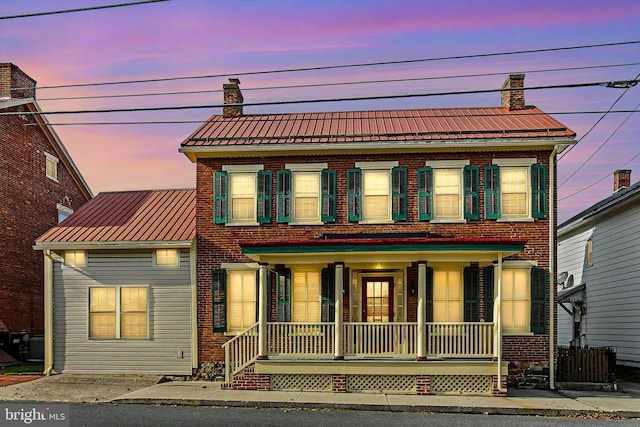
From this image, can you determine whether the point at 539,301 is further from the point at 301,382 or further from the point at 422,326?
the point at 301,382

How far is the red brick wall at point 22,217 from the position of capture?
2167 cm

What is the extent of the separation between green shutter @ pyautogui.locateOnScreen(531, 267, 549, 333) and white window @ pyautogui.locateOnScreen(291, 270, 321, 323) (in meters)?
5.98

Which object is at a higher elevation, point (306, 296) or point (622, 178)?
point (622, 178)

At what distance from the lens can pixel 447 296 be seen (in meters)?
17.0

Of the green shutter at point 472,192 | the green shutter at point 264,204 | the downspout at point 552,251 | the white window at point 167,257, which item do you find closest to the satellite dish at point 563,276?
the downspout at point 552,251

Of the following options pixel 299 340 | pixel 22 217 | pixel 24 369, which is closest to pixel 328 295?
pixel 299 340

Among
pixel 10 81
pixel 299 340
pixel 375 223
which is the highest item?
pixel 10 81

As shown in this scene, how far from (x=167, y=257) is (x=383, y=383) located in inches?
283

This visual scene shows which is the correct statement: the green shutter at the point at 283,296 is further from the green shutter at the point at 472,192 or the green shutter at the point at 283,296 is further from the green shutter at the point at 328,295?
the green shutter at the point at 472,192

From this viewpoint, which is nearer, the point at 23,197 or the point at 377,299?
the point at 377,299

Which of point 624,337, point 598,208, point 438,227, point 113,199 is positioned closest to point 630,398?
point 624,337

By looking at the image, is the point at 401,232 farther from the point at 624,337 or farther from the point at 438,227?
the point at 624,337

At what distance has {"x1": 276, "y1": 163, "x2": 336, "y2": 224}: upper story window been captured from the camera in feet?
57.7

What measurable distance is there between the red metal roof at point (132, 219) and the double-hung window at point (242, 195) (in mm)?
1192
